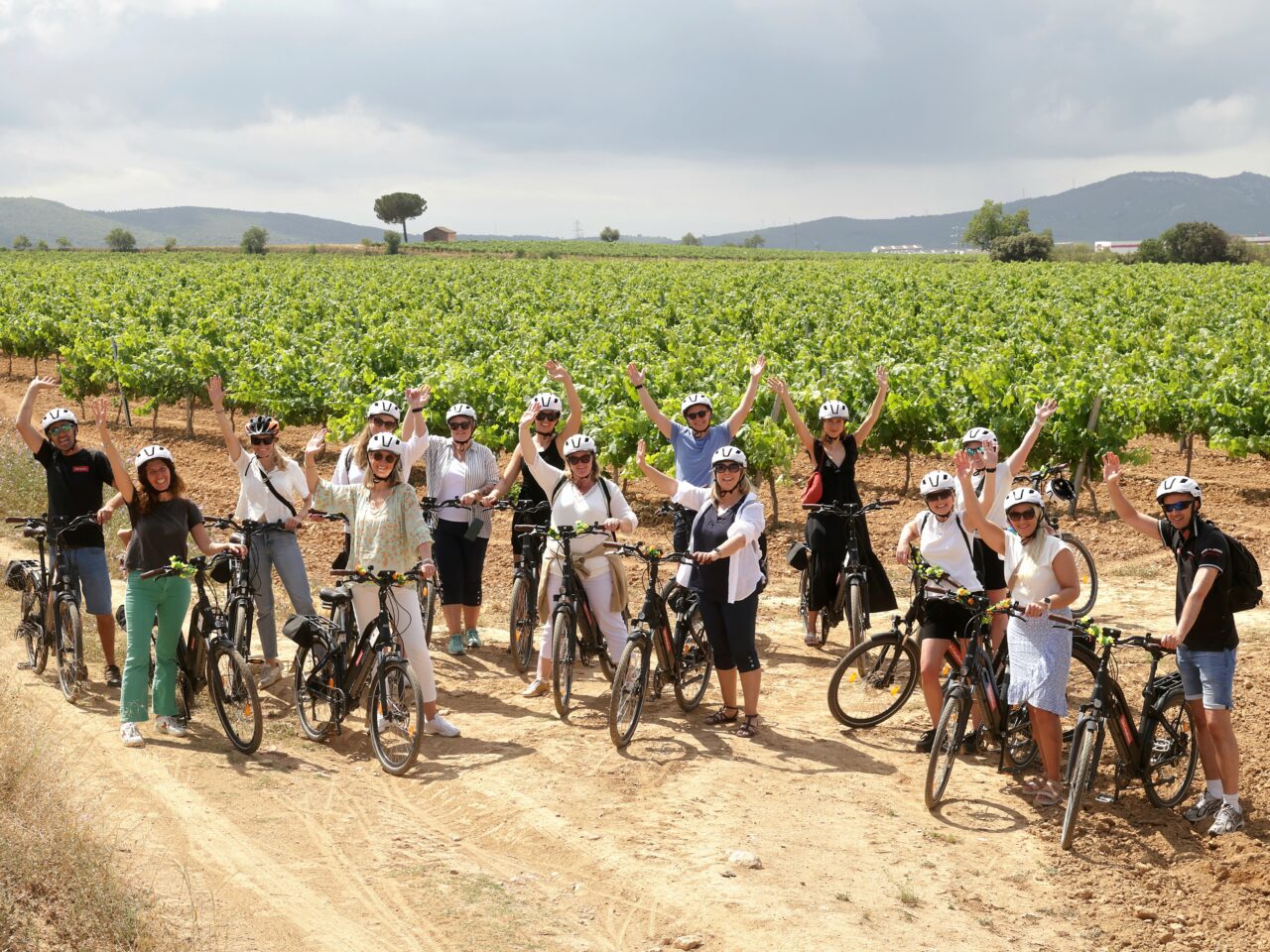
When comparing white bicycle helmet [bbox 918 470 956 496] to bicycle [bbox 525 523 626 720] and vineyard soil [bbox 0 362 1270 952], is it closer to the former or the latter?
vineyard soil [bbox 0 362 1270 952]

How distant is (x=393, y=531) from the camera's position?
7.35m

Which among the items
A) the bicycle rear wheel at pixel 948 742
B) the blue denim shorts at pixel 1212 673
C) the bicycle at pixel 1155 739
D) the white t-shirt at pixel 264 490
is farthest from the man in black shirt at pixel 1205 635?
the white t-shirt at pixel 264 490

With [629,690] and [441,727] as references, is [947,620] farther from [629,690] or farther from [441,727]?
[441,727]

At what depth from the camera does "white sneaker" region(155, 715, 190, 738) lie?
7.82 m

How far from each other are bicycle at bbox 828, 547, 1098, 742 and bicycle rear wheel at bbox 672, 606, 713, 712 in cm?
87

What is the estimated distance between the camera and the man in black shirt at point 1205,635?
20.8 ft

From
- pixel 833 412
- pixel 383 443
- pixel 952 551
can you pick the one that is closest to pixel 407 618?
pixel 383 443

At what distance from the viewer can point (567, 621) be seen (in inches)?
317

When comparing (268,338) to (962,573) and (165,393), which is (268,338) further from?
(962,573)

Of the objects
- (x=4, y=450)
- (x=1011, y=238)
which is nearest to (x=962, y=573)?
(x=4, y=450)

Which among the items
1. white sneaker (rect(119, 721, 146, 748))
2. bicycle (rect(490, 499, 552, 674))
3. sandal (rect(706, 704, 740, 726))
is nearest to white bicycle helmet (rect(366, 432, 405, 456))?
bicycle (rect(490, 499, 552, 674))

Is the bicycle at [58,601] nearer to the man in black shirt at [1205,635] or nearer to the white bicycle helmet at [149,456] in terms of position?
the white bicycle helmet at [149,456]

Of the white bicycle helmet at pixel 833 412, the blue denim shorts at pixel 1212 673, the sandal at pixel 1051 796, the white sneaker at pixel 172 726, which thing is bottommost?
the sandal at pixel 1051 796

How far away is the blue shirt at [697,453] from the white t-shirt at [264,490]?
2.71 metres
